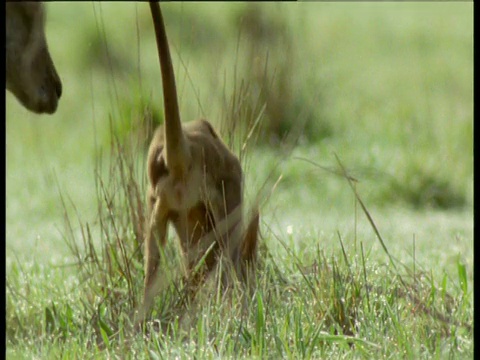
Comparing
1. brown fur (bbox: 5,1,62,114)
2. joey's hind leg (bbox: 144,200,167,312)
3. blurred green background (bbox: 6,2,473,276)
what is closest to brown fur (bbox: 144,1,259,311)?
joey's hind leg (bbox: 144,200,167,312)

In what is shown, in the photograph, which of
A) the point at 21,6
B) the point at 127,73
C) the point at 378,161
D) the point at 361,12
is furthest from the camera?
the point at 361,12

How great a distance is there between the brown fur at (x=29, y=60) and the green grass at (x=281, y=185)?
18.9 inches

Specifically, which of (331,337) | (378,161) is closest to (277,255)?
(331,337)

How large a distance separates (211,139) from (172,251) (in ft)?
1.25

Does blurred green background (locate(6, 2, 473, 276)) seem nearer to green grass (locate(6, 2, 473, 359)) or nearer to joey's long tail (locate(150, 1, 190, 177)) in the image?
green grass (locate(6, 2, 473, 359))

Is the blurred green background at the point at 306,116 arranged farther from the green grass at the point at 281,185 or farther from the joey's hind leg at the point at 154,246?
the joey's hind leg at the point at 154,246

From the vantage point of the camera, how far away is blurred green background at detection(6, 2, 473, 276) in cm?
430

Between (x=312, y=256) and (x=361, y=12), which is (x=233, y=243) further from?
(x=361, y=12)

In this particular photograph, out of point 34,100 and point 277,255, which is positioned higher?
point 34,100

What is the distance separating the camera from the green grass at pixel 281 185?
9.00 feet

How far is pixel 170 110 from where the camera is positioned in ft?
8.94

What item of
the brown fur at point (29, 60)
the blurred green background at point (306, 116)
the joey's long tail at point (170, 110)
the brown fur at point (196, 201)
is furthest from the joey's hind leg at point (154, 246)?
the brown fur at point (29, 60)

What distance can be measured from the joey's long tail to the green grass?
0.73 ft

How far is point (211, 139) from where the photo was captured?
9.72 feet
